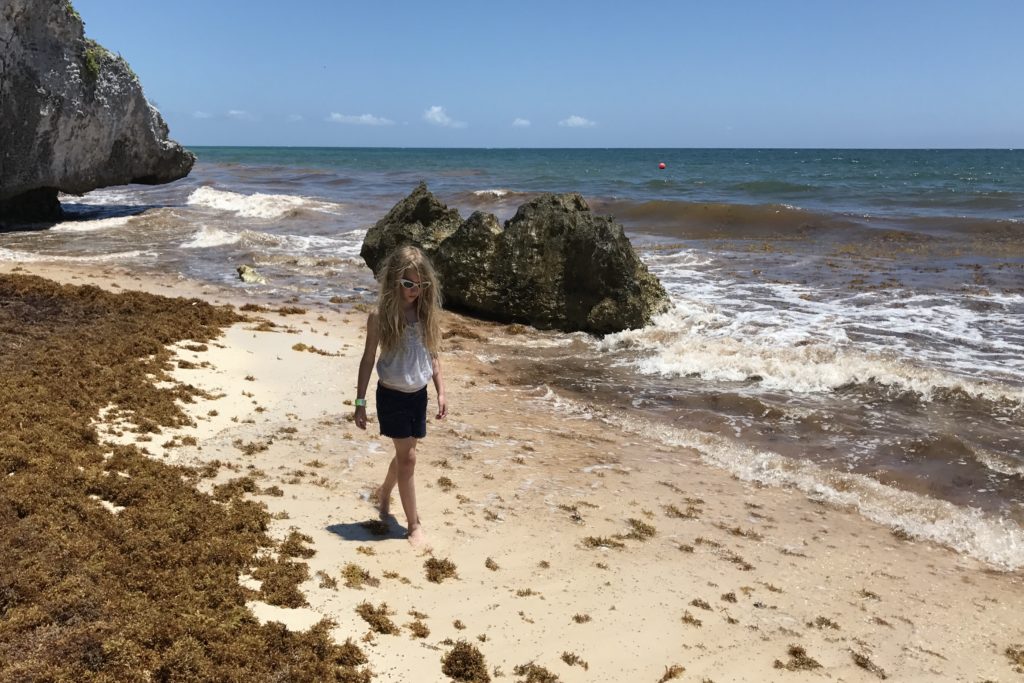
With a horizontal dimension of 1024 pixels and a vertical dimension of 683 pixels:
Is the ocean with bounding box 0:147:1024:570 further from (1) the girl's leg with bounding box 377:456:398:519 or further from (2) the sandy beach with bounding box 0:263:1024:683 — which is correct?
(1) the girl's leg with bounding box 377:456:398:519

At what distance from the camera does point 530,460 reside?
20.3 feet

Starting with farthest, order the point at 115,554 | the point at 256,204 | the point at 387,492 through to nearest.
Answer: the point at 256,204 < the point at 387,492 < the point at 115,554

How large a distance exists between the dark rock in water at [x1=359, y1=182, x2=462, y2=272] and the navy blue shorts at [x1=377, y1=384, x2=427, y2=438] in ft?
28.8

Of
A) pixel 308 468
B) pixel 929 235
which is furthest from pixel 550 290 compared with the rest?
pixel 929 235

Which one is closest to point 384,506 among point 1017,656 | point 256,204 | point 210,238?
point 1017,656

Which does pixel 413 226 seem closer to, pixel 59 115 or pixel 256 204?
pixel 59 115

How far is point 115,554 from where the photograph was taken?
3594 millimetres

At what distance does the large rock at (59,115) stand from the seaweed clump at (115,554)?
13.7 meters

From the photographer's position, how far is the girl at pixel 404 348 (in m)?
4.29

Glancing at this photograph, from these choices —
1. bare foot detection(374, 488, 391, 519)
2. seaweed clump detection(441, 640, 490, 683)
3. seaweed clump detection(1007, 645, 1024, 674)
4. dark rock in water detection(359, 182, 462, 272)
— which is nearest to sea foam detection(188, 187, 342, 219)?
dark rock in water detection(359, 182, 462, 272)

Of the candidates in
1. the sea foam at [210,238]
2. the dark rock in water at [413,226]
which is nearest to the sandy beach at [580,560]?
the dark rock in water at [413,226]

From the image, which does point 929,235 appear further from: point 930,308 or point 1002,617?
point 1002,617

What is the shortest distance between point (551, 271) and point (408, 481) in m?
7.07

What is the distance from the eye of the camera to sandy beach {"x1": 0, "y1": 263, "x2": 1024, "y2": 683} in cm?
374
